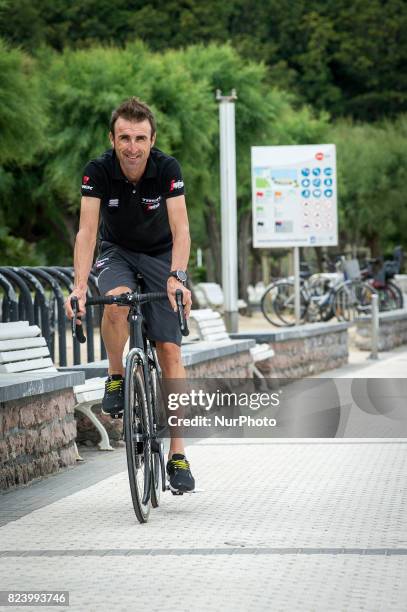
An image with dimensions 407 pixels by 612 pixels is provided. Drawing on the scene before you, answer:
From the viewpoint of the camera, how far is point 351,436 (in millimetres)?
10820

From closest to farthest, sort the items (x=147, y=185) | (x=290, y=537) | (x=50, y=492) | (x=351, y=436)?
1. (x=290, y=537)
2. (x=147, y=185)
3. (x=50, y=492)
4. (x=351, y=436)

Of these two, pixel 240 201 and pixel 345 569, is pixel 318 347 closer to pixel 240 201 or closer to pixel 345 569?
pixel 345 569

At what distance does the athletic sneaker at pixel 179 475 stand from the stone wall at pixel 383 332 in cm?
1587

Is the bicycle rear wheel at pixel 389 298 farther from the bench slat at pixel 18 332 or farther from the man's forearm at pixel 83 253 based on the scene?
the man's forearm at pixel 83 253

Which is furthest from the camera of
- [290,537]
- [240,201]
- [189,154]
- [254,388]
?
[240,201]

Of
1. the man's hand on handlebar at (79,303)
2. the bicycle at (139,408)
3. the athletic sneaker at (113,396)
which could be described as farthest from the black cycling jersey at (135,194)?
the athletic sneaker at (113,396)

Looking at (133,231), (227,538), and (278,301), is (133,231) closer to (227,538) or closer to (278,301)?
(227,538)

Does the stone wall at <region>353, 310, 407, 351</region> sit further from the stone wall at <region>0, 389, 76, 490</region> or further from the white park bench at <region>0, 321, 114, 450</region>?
the stone wall at <region>0, 389, 76, 490</region>

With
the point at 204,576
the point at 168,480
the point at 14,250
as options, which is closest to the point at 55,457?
the point at 168,480

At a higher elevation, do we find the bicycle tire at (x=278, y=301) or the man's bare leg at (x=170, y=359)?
the man's bare leg at (x=170, y=359)

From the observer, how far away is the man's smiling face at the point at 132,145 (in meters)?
7.21

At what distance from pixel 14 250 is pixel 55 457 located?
33.3 metres

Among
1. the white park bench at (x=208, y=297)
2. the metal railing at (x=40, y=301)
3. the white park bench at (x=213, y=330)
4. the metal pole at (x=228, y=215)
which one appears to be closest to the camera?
the metal railing at (x=40, y=301)

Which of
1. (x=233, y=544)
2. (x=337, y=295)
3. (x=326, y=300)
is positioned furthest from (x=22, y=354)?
(x=337, y=295)
